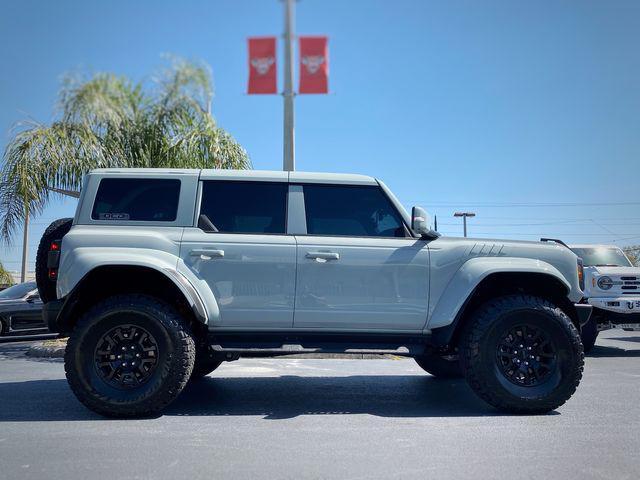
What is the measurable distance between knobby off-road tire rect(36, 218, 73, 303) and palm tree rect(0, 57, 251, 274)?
580 centimetres

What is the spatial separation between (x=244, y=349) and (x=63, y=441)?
1539mm

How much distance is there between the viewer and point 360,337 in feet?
17.2

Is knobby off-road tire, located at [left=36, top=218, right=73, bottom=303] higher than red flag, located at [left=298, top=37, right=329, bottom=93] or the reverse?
the reverse

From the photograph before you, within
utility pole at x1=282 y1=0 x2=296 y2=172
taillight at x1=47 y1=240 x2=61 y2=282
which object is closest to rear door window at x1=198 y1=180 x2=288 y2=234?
taillight at x1=47 y1=240 x2=61 y2=282

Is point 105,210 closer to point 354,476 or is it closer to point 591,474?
point 354,476

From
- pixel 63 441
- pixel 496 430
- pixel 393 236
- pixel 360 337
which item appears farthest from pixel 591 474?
pixel 63 441

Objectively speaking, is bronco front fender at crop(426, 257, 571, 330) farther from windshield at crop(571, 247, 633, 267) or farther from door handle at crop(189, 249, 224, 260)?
windshield at crop(571, 247, 633, 267)

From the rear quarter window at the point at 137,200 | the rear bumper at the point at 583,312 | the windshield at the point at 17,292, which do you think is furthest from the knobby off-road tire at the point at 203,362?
the windshield at the point at 17,292

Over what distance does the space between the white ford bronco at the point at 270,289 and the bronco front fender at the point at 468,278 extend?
13 mm

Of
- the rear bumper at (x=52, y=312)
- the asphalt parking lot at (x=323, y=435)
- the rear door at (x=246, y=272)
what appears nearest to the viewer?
the asphalt parking lot at (x=323, y=435)

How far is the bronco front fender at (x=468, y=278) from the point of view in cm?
519

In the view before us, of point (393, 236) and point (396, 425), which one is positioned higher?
point (393, 236)

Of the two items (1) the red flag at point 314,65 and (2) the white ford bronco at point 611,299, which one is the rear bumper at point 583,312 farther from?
(1) the red flag at point 314,65

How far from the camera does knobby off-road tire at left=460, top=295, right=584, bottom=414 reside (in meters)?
5.11
